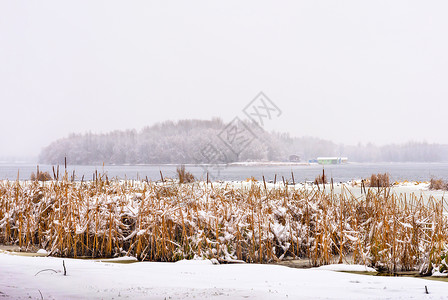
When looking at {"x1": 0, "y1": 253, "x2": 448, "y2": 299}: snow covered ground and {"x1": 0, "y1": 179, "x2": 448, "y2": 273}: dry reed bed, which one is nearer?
{"x1": 0, "y1": 253, "x2": 448, "y2": 299}: snow covered ground

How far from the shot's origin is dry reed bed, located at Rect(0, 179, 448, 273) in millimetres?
5672

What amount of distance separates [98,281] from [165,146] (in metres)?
96.6

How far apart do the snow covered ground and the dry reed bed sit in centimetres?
75

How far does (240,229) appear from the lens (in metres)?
6.30

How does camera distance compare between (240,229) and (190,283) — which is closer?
(190,283)

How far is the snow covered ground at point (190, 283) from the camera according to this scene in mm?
3869

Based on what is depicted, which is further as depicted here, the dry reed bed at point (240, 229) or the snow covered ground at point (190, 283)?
the dry reed bed at point (240, 229)

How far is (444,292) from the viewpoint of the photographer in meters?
4.03

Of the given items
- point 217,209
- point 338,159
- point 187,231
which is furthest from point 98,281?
point 338,159

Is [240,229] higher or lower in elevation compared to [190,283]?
higher

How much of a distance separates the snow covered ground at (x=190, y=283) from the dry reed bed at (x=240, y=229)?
2.45 ft

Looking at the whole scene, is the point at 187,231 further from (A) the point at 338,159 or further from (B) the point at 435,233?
(A) the point at 338,159

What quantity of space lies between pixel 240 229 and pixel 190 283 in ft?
6.69

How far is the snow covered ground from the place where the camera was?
3.87 metres
